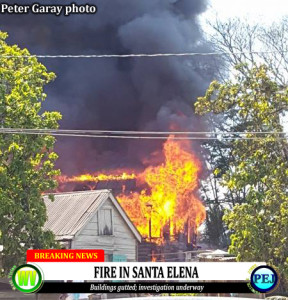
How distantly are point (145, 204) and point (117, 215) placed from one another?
12.2 metres

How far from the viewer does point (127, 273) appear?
27.2 metres

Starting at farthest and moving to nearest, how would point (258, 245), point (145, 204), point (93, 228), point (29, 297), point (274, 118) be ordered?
point (145, 204) → point (93, 228) → point (29, 297) → point (274, 118) → point (258, 245)

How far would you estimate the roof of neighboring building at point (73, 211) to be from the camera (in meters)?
33.9

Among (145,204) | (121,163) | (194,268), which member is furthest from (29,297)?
(121,163)

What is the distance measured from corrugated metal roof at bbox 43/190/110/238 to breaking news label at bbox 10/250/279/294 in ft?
8.98

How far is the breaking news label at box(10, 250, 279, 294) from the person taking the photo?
21.4 m

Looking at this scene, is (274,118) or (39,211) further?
(274,118)

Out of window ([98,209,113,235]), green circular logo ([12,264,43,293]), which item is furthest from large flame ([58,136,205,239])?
green circular logo ([12,264,43,293])

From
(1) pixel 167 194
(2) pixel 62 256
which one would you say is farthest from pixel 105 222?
(1) pixel 167 194

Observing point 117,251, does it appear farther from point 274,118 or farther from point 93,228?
point 274,118

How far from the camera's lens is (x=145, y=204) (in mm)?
48656

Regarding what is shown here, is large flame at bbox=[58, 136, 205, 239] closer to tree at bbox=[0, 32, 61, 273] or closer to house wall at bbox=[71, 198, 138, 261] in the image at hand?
house wall at bbox=[71, 198, 138, 261]

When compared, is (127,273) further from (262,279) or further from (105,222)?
(105,222)

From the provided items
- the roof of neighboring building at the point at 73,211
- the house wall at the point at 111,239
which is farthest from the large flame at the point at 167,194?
the roof of neighboring building at the point at 73,211
